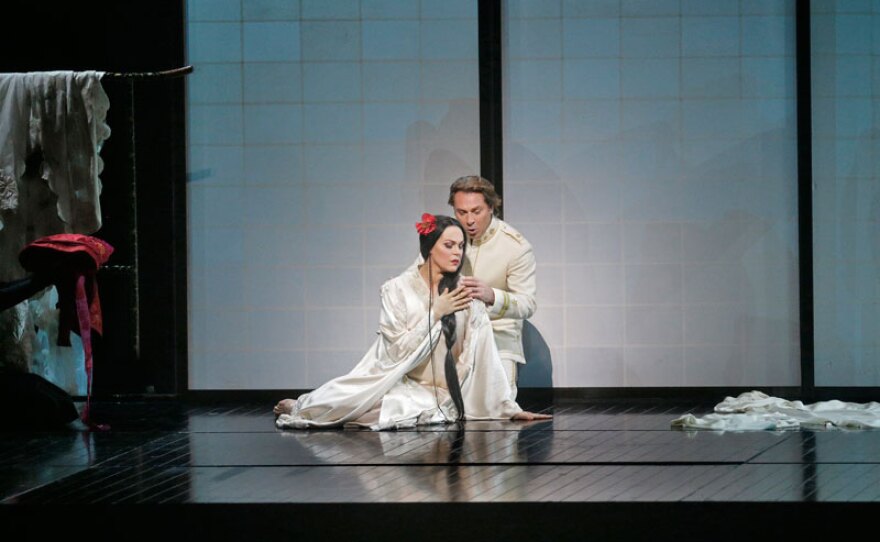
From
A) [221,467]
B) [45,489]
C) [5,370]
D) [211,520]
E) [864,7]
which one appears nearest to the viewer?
[211,520]

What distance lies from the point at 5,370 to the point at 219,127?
1.86 metres

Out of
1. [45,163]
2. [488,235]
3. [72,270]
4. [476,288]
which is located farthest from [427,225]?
[45,163]

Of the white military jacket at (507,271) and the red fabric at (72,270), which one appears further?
the white military jacket at (507,271)

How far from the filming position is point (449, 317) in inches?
243

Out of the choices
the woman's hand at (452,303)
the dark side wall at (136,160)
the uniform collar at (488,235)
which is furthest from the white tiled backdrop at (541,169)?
the woman's hand at (452,303)

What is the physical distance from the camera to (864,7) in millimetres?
6949

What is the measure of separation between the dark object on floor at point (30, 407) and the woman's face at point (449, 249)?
2034mm

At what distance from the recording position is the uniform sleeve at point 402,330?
20.0 ft

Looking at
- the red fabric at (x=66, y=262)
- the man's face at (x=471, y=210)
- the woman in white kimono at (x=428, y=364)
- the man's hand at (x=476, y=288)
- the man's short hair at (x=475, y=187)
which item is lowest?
the woman in white kimono at (x=428, y=364)

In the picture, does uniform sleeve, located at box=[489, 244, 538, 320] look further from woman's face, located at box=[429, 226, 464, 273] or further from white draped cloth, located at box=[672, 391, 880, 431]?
white draped cloth, located at box=[672, 391, 880, 431]

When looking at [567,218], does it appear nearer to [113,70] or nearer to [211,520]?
[113,70]

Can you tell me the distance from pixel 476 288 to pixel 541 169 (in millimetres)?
1232

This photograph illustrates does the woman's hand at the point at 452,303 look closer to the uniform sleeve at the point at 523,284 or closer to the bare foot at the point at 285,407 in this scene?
the uniform sleeve at the point at 523,284

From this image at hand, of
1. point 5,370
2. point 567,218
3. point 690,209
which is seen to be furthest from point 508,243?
point 5,370
